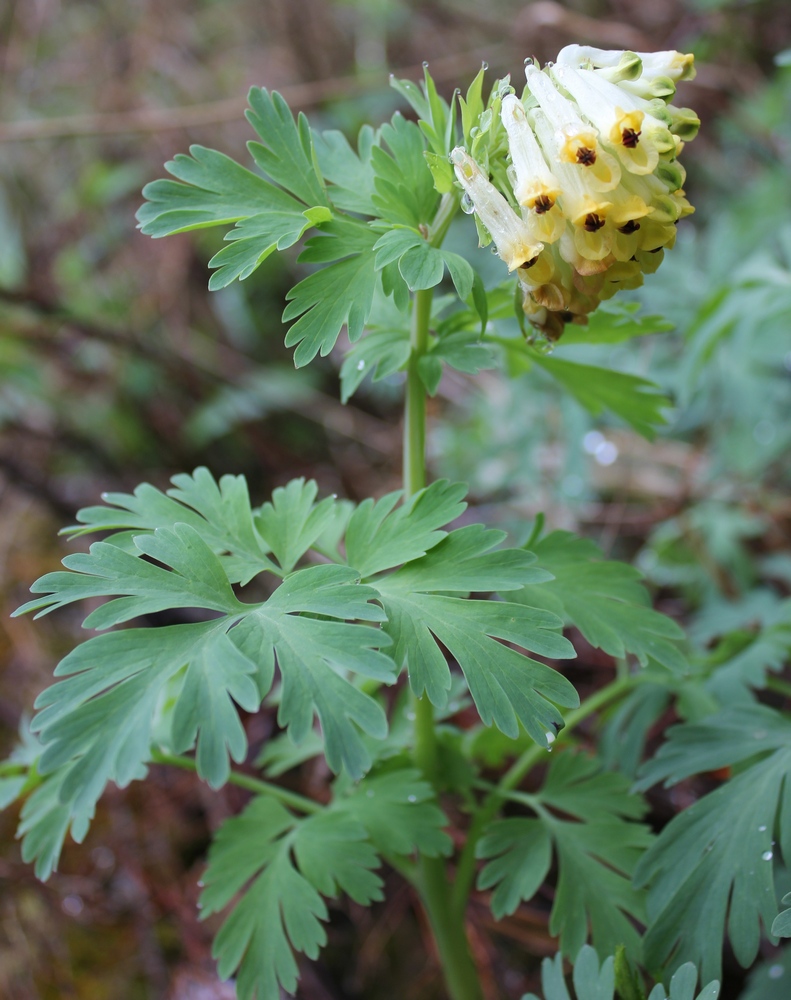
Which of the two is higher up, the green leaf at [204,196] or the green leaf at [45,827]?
the green leaf at [204,196]

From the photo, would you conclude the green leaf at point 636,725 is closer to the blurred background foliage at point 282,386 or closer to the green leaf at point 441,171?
the blurred background foliage at point 282,386

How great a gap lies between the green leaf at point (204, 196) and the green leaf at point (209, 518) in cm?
37

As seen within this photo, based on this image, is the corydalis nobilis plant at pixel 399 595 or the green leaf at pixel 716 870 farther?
the green leaf at pixel 716 870

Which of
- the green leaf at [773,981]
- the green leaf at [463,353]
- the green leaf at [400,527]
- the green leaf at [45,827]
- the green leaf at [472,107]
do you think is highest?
the green leaf at [472,107]

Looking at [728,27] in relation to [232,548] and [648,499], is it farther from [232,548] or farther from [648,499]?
[232,548]

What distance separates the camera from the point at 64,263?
3500 millimetres

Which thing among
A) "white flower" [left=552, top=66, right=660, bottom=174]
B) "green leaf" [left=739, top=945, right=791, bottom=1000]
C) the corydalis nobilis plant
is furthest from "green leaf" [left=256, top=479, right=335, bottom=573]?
"green leaf" [left=739, top=945, right=791, bottom=1000]

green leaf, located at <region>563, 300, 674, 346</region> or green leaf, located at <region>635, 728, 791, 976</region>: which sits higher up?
green leaf, located at <region>563, 300, 674, 346</region>

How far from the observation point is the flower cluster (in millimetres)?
891

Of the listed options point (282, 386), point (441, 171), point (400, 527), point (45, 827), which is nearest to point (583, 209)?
point (441, 171)

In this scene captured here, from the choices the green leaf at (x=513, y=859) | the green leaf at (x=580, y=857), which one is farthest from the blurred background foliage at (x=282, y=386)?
the green leaf at (x=513, y=859)

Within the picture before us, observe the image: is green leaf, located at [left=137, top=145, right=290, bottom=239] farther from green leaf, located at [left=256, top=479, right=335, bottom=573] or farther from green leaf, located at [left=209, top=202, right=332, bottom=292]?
green leaf, located at [left=256, top=479, right=335, bottom=573]

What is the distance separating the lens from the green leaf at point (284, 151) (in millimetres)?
1042

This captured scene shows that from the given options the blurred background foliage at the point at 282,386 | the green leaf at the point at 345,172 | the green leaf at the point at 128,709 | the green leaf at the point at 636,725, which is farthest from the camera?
the blurred background foliage at the point at 282,386
